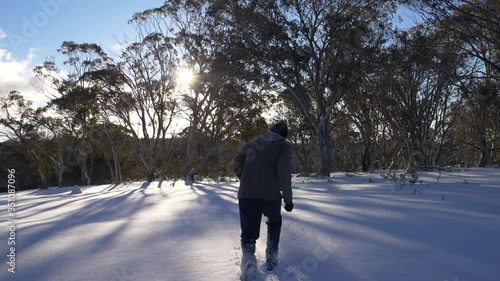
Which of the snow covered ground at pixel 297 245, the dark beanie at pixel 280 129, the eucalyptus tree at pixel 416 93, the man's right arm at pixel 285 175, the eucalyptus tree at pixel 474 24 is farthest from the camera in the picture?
the eucalyptus tree at pixel 416 93

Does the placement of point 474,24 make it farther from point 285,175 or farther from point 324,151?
point 285,175

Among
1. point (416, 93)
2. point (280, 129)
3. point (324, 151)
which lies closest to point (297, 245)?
point (280, 129)

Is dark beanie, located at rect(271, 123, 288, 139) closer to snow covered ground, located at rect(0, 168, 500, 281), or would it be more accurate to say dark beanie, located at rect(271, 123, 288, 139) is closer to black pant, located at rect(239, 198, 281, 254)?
black pant, located at rect(239, 198, 281, 254)

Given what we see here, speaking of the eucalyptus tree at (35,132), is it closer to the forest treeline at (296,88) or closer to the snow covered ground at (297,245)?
the forest treeline at (296,88)

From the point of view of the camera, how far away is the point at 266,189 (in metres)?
3.29

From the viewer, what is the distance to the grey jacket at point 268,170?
3289mm

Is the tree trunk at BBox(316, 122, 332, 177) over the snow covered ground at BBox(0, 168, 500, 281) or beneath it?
over

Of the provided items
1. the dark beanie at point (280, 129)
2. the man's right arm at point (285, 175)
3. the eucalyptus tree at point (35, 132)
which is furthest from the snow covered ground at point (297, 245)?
the eucalyptus tree at point (35, 132)

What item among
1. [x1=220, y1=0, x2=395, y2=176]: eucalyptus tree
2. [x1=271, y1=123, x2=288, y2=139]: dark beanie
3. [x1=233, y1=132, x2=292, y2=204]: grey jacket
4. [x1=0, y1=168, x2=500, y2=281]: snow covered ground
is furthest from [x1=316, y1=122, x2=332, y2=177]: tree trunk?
[x1=233, y1=132, x2=292, y2=204]: grey jacket

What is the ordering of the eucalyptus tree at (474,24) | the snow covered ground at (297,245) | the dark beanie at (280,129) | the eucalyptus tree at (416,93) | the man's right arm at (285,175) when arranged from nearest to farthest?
the snow covered ground at (297,245) < the man's right arm at (285,175) < the dark beanie at (280,129) < the eucalyptus tree at (474,24) < the eucalyptus tree at (416,93)

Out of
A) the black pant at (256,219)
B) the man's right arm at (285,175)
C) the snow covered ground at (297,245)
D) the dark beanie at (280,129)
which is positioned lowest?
the snow covered ground at (297,245)

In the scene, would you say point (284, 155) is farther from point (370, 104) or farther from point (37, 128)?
point (37, 128)

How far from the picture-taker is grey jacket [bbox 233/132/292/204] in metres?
3.29

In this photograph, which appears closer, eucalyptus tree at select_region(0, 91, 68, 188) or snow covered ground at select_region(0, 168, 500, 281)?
snow covered ground at select_region(0, 168, 500, 281)
